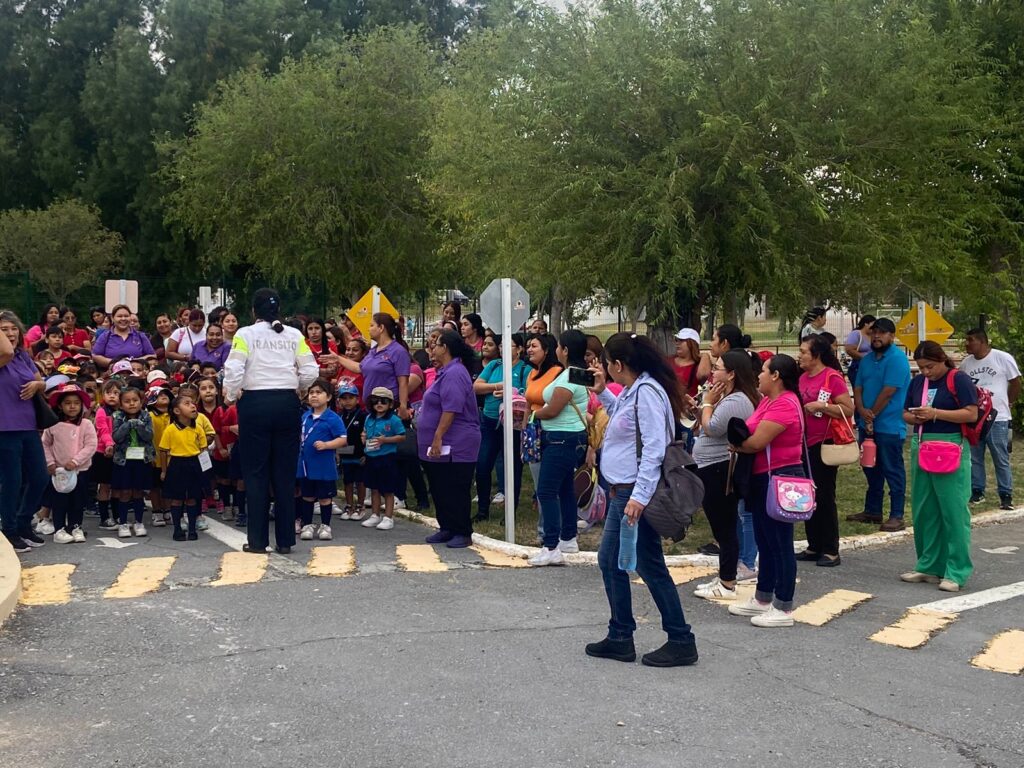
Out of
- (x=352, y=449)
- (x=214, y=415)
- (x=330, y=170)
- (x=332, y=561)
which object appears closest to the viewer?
(x=332, y=561)

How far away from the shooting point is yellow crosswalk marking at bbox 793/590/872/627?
25.1 ft

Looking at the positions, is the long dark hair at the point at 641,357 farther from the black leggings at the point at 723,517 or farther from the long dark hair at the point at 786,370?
the black leggings at the point at 723,517

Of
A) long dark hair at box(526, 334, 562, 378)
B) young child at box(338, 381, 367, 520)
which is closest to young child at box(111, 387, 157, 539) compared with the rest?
young child at box(338, 381, 367, 520)

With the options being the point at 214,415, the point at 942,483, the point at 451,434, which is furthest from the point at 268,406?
the point at 942,483

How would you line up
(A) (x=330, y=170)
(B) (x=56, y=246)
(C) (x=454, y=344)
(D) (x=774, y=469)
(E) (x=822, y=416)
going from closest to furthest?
(D) (x=774, y=469) < (E) (x=822, y=416) < (C) (x=454, y=344) < (A) (x=330, y=170) < (B) (x=56, y=246)

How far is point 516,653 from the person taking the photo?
6715 millimetres

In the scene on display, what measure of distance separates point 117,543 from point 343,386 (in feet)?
8.79

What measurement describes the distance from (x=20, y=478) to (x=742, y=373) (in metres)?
5.62

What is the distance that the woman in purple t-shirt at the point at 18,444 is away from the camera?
30.2 feet

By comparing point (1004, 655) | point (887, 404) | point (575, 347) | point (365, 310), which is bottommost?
point (1004, 655)

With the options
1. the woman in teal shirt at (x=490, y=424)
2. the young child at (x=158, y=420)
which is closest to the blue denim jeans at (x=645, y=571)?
the woman in teal shirt at (x=490, y=424)

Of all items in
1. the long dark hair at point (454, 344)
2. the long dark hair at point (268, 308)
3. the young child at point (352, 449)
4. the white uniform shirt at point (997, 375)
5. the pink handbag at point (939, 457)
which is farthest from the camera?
the white uniform shirt at point (997, 375)

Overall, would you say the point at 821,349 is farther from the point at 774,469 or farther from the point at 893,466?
the point at 893,466

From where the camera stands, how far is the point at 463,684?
6.10 metres
